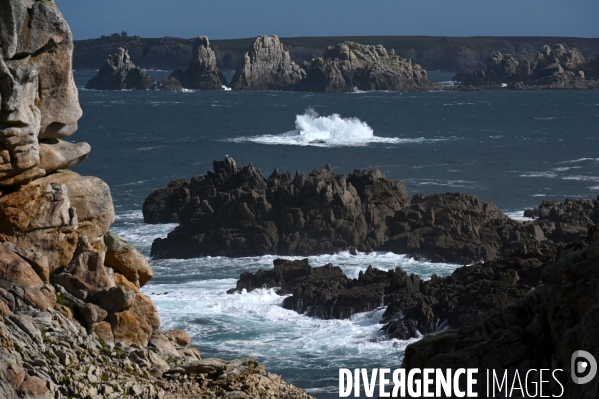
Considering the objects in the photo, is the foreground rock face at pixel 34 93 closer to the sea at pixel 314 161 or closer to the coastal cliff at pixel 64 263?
the coastal cliff at pixel 64 263

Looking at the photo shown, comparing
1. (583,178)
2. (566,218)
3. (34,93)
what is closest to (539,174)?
(583,178)

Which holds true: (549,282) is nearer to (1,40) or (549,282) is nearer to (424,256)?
(1,40)

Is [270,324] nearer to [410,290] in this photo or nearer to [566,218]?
[410,290]

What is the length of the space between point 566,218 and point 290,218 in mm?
15469

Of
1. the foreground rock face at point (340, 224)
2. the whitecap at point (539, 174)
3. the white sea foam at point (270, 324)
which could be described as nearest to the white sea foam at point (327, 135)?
the whitecap at point (539, 174)

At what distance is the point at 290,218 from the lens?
2231 inches

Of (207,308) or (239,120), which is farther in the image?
(239,120)

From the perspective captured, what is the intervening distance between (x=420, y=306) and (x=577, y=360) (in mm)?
28288

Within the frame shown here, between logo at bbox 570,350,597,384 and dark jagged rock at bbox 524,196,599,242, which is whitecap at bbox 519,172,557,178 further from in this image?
logo at bbox 570,350,597,384

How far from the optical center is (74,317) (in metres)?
19.3

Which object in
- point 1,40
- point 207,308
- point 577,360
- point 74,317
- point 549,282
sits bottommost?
point 207,308

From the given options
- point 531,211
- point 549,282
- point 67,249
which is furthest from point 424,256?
point 549,282

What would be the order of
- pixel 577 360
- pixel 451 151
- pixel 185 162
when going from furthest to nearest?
pixel 451 151, pixel 185 162, pixel 577 360

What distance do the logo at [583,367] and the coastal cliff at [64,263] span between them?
8.05 m
